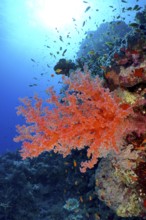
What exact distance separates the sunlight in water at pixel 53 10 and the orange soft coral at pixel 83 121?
37.0 m

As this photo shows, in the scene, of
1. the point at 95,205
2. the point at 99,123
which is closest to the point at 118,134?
the point at 99,123

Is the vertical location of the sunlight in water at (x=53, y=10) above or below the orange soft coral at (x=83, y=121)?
above

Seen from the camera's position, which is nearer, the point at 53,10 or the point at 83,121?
the point at 83,121

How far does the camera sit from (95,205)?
911 centimetres

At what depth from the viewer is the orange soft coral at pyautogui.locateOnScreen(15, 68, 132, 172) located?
9.46 feet

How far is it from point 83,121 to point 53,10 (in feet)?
157

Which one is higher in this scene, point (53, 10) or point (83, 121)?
point (53, 10)

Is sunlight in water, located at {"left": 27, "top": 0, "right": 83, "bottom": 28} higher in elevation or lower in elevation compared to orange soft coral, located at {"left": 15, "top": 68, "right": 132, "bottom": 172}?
higher

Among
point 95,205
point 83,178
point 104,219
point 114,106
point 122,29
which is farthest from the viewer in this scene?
point 122,29

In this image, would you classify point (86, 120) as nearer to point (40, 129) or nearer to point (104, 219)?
point (40, 129)

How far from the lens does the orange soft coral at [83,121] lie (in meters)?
2.88

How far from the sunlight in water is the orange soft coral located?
37.0 meters

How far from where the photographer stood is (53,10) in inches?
1828

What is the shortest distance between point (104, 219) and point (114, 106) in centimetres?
607
